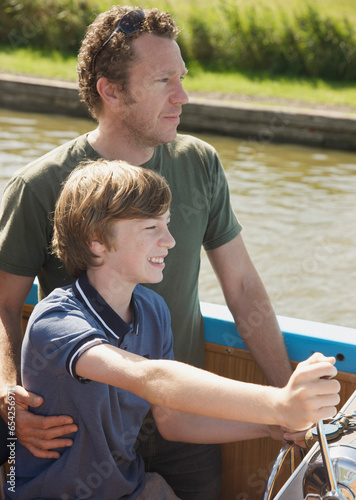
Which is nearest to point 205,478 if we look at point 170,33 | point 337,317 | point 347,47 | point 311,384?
point 311,384

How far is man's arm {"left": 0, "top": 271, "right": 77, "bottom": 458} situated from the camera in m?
1.37

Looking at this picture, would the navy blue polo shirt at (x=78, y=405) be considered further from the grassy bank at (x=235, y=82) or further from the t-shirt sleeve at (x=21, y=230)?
the grassy bank at (x=235, y=82)

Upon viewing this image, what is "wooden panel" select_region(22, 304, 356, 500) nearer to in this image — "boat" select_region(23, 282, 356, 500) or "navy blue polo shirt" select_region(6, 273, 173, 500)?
"boat" select_region(23, 282, 356, 500)

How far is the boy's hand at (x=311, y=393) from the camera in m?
0.91

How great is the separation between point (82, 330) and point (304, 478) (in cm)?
48

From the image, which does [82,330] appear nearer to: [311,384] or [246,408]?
[246,408]

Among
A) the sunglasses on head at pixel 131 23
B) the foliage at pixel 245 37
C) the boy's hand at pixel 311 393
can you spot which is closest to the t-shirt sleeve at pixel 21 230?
the sunglasses on head at pixel 131 23

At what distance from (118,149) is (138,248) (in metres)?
0.44

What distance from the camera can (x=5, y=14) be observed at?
35.7ft

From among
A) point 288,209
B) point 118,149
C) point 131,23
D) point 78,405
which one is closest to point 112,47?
point 131,23

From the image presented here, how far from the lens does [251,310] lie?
73.5 inches

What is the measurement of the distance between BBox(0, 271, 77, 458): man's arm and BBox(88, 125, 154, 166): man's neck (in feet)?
1.20

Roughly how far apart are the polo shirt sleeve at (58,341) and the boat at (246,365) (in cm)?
66

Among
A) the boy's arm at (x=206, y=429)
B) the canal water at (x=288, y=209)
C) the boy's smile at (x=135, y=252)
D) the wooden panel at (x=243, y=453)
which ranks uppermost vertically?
the boy's smile at (x=135, y=252)
